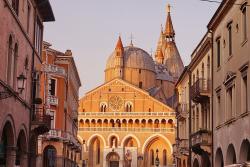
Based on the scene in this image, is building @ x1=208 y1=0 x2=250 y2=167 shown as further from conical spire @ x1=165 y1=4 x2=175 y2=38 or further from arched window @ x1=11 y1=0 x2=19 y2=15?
conical spire @ x1=165 y1=4 x2=175 y2=38

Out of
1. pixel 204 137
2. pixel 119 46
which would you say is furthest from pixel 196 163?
pixel 119 46

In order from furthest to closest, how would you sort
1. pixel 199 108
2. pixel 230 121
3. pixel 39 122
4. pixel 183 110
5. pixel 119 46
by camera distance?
1. pixel 119 46
2. pixel 183 110
3. pixel 199 108
4. pixel 39 122
5. pixel 230 121

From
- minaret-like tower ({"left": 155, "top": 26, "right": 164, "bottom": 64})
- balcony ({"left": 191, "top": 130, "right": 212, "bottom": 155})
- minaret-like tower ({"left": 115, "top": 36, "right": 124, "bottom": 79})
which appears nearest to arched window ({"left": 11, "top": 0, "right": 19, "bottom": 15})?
balcony ({"left": 191, "top": 130, "right": 212, "bottom": 155})

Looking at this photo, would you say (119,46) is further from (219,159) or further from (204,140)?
(219,159)

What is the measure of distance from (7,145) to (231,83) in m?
10.7

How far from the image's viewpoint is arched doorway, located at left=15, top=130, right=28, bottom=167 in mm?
28609

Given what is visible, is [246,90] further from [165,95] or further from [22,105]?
[165,95]

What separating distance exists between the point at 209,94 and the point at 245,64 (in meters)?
8.70

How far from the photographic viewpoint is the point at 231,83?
27.7 m

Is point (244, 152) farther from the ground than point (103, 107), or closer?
closer

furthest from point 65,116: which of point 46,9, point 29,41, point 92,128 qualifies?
point 92,128

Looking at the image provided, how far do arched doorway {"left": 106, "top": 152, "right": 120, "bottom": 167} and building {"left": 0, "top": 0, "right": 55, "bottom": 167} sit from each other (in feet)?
227

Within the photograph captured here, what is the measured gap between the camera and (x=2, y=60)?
22547 millimetres

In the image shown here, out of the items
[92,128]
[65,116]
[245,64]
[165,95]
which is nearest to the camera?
[245,64]
